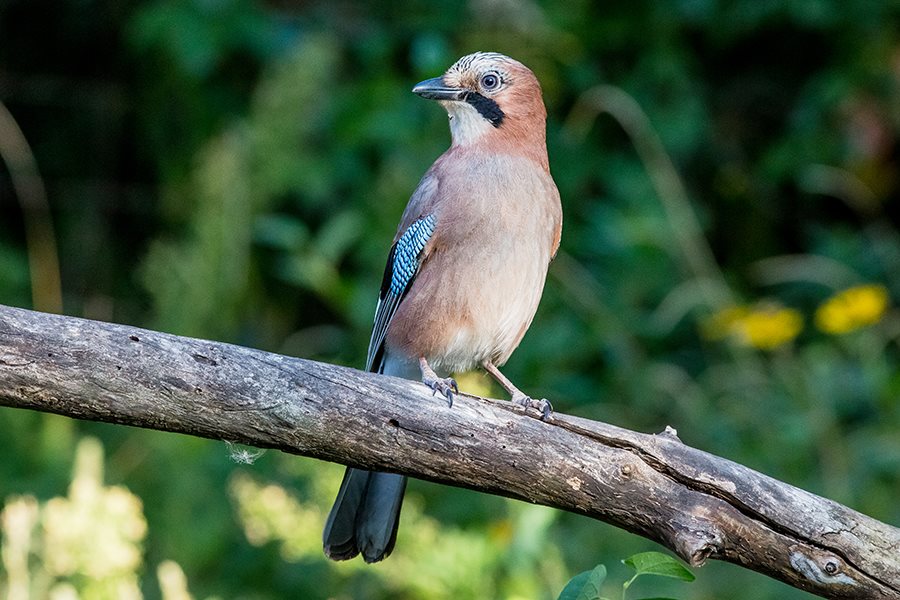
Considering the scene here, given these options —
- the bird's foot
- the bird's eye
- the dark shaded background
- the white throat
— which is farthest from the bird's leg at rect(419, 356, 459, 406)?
the bird's eye

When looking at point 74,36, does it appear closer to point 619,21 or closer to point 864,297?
point 619,21

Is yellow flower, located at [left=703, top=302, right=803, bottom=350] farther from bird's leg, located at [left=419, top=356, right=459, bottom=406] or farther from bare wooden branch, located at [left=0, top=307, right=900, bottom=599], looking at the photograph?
bare wooden branch, located at [left=0, top=307, right=900, bottom=599]

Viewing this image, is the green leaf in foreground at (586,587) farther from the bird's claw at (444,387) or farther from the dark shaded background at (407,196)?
the dark shaded background at (407,196)

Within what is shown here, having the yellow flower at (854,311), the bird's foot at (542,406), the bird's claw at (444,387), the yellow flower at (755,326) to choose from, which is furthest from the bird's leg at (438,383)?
the yellow flower at (854,311)

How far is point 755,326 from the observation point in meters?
4.52

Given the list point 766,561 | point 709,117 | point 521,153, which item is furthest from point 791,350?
point 766,561

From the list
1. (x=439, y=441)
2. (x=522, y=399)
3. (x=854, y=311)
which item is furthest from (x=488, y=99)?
(x=854, y=311)

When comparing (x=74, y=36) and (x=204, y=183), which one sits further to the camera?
(x=74, y=36)

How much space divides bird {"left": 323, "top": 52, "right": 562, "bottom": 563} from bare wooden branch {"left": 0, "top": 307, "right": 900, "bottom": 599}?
0.70 meters

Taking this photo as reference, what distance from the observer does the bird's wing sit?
3287 millimetres

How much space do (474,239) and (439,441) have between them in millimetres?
974

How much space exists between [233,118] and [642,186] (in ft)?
5.77

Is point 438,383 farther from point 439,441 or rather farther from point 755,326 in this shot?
point 755,326

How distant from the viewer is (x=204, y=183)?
475 centimetres
